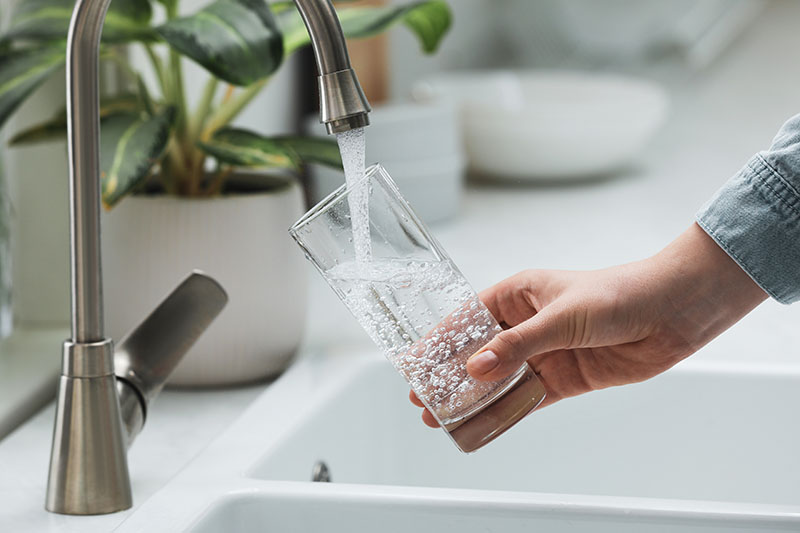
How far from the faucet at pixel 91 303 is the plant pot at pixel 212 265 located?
0.20 metres

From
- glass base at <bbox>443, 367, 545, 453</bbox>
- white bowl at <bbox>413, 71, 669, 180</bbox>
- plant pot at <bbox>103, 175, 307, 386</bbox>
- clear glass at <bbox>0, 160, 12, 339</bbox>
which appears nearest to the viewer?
glass base at <bbox>443, 367, 545, 453</bbox>

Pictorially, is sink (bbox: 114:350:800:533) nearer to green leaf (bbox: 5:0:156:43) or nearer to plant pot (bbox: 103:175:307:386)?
plant pot (bbox: 103:175:307:386)

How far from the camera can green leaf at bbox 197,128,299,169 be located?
0.86m

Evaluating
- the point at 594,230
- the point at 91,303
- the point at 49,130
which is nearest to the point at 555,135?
the point at 594,230

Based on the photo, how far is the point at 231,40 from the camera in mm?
788

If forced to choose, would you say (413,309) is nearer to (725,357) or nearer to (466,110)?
(725,357)

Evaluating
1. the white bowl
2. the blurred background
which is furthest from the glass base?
the white bowl

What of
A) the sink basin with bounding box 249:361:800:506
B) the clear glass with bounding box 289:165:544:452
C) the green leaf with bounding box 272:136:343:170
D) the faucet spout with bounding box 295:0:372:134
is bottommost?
the sink basin with bounding box 249:361:800:506

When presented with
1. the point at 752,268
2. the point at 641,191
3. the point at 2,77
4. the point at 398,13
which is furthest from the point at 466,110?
the point at 752,268

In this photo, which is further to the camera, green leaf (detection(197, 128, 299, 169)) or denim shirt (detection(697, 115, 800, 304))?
green leaf (detection(197, 128, 299, 169))

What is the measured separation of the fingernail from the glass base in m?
0.05

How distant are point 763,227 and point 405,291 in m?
0.22

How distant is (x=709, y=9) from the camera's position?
251cm

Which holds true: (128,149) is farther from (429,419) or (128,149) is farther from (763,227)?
(763,227)
